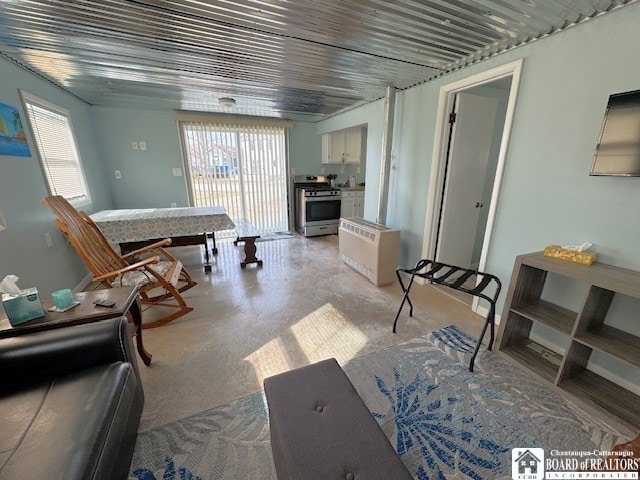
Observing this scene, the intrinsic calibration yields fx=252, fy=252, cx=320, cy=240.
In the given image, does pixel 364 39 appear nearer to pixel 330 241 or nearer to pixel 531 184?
pixel 531 184

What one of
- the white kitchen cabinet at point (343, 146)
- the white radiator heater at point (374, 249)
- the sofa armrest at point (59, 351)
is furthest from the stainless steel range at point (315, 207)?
the sofa armrest at point (59, 351)

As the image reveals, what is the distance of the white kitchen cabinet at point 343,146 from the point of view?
511cm

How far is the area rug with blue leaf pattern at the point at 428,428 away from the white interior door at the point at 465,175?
1.56m

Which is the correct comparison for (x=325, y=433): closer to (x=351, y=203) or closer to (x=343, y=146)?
(x=351, y=203)

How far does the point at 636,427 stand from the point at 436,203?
2.08 metres

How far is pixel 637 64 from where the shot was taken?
55.4 inches

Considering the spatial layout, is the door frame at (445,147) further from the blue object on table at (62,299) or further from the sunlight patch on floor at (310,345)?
the blue object on table at (62,299)

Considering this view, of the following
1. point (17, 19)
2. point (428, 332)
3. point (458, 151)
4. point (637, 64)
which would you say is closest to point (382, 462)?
point (428, 332)

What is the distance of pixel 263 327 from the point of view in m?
2.25

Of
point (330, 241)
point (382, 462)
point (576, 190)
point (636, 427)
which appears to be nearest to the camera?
point (382, 462)

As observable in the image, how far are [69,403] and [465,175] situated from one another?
3.48 m

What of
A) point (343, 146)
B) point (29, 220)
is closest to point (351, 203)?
point (343, 146)

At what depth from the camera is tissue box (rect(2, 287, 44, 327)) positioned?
1.17m

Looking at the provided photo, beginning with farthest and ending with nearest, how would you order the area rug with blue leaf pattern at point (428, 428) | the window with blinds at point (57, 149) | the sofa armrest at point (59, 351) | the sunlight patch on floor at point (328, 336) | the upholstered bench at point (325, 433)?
1. the window with blinds at point (57, 149)
2. the sunlight patch on floor at point (328, 336)
3. the area rug with blue leaf pattern at point (428, 428)
4. the sofa armrest at point (59, 351)
5. the upholstered bench at point (325, 433)
